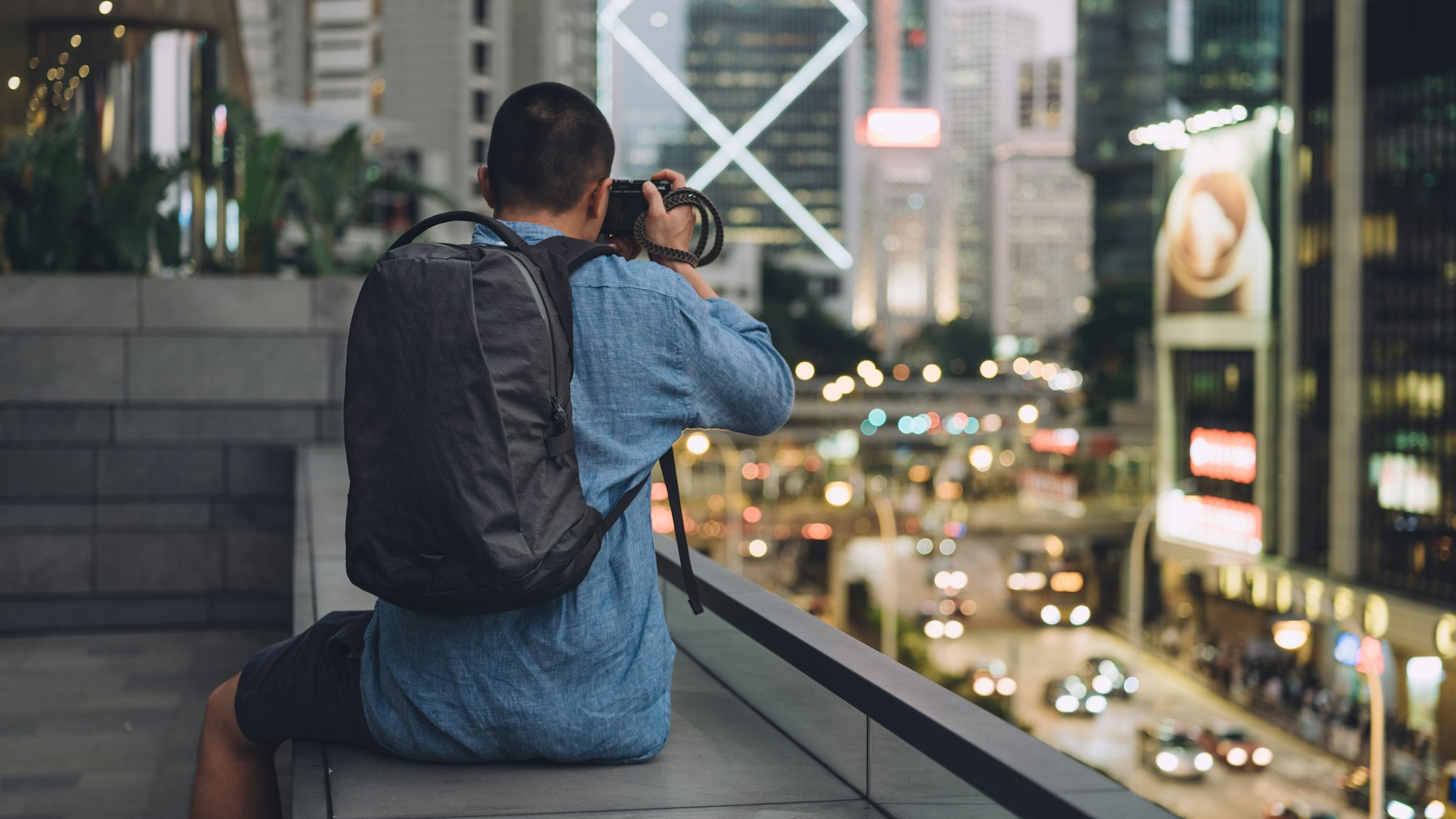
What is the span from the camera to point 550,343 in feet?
6.95

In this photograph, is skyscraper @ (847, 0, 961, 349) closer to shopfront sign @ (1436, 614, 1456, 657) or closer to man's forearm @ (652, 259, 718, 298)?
shopfront sign @ (1436, 614, 1456, 657)

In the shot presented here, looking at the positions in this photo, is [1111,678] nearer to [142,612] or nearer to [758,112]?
[142,612]

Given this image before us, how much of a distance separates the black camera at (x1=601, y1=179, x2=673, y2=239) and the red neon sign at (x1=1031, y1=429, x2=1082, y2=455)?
5500cm

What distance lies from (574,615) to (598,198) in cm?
73

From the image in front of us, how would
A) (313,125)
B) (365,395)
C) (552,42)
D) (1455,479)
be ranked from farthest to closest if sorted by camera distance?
(552,42) < (313,125) < (1455,479) < (365,395)

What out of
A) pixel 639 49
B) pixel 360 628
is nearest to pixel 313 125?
pixel 360 628

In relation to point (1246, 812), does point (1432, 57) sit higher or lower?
higher

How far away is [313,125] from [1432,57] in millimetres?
32393

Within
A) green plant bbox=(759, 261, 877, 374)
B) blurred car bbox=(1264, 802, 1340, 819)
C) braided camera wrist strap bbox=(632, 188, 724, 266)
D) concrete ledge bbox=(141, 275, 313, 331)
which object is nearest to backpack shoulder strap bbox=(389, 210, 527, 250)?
braided camera wrist strap bbox=(632, 188, 724, 266)

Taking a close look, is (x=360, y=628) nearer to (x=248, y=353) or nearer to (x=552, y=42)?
(x=248, y=353)

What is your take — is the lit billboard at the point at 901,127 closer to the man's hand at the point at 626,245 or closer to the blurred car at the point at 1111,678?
the blurred car at the point at 1111,678

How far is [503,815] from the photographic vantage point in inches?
90.2

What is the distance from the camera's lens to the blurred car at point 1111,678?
32.4 m

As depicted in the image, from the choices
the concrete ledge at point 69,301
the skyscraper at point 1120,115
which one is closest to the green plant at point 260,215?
the concrete ledge at point 69,301
